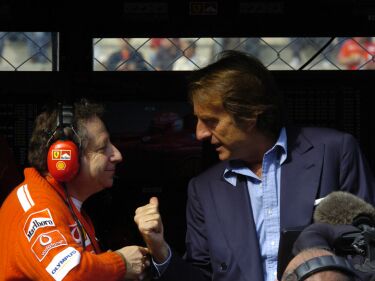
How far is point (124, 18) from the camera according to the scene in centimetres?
388

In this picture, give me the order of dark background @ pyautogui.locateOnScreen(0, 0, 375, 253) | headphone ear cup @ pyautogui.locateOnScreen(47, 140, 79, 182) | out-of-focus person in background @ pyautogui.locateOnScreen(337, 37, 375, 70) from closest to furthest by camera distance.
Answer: headphone ear cup @ pyautogui.locateOnScreen(47, 140, 79, 182) → dark background @ pyautogui.locateOnScreen(0, 0, 375, 253) → out-of-focus person in background @ pyautogui.locateOnScreen(337, 37, 375, 70)

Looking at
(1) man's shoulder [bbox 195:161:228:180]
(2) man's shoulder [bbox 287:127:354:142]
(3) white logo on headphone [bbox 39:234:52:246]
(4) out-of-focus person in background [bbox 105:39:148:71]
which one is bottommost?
(3) white logo on headphone [bbox 39:234:52:246]

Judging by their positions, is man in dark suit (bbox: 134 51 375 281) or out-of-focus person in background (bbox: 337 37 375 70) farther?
out-of-focus person in background (bbox: 337 37 375 70)

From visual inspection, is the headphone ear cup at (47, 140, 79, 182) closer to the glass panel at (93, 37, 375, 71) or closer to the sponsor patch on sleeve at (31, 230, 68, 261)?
the sponsor patch on sleeve at (31, 230, 68, 261)

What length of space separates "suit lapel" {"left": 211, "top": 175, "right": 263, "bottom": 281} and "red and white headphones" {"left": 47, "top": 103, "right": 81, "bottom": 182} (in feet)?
1.60

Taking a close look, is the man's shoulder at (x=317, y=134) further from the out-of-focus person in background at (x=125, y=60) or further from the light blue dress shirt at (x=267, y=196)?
the out-of-focus person in background at (x=125, y=60)

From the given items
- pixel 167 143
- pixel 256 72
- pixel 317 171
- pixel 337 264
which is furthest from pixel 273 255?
pixel 167 143

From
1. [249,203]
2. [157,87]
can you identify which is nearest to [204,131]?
[249,203]

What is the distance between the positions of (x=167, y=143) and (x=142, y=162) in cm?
17

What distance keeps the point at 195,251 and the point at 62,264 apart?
0.53 m

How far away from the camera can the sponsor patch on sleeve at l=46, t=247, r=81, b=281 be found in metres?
2.16

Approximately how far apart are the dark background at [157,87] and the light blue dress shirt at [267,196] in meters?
1.50

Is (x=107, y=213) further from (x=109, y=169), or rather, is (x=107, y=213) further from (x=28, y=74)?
(x=109, y=169)

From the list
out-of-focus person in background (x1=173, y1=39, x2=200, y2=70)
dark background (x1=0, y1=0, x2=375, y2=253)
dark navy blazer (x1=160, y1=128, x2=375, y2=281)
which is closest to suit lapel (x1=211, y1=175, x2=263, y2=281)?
dark navy blazer (x1=160, y1=128, x2=375, y2=281)
